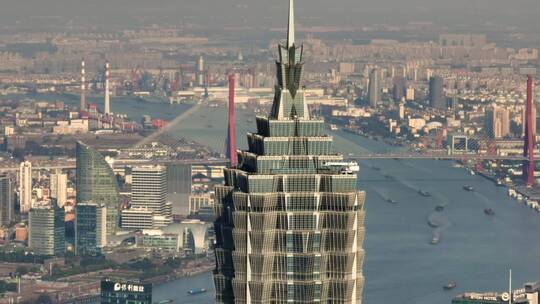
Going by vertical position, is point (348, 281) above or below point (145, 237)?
above

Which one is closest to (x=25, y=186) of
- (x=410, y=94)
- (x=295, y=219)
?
(x=410, y=94)

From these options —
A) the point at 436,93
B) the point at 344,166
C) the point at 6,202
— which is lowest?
the point at 6,202

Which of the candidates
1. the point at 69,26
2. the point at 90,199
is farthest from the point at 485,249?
the point at 69,26

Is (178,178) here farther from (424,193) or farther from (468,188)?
(468,188)

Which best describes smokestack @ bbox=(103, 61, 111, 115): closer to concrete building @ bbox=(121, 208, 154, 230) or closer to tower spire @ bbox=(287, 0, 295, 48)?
concrete building @ bbox=(121, 208, 154, 230)

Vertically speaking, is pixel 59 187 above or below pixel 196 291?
below

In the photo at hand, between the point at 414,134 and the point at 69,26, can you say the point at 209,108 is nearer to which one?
the point at 414,134
